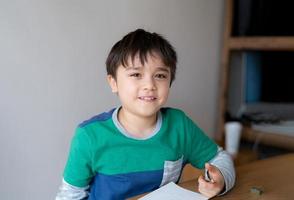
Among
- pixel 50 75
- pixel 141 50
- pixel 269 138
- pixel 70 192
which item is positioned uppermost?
pixel 141 50

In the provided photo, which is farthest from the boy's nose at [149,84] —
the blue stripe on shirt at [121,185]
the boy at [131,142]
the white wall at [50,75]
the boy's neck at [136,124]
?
the white wall at [50,75]

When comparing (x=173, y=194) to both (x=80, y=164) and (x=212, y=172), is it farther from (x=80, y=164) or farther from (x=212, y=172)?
(x=80, y=164)

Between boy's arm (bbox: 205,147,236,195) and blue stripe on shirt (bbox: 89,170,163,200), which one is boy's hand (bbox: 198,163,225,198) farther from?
blue stripe on shirt (bbox: 89,170,163,200)

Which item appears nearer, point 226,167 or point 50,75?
point 226,167

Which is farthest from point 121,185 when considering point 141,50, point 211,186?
point 141,50

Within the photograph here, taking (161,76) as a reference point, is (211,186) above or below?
below

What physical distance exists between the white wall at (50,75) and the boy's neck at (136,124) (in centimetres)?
55

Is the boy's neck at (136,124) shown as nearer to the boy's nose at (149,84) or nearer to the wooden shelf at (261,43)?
the boy's nose at (149,84)

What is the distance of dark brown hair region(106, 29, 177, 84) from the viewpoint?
2.84 ft

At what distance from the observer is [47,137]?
1.40m

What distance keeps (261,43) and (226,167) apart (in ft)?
3.86

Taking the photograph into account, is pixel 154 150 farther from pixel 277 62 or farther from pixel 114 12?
pixel 277 62

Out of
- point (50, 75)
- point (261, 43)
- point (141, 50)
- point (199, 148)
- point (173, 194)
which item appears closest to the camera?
point (173, 194)

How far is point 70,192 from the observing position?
846mm
